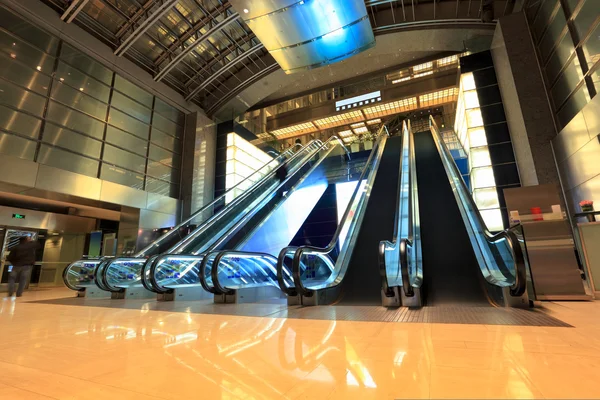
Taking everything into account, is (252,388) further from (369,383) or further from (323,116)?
(323,116)

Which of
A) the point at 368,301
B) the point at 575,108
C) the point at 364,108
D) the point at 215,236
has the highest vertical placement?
the point at 364,108

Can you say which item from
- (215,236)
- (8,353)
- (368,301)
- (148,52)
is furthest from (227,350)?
(148,52)

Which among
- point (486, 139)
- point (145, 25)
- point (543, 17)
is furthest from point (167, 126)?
point (543, 17)

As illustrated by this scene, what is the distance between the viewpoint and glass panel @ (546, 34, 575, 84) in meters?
8.94

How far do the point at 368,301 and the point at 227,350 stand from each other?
363cm

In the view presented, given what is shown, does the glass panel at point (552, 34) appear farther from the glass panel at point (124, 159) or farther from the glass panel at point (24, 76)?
the glass panel at point (24, 76)

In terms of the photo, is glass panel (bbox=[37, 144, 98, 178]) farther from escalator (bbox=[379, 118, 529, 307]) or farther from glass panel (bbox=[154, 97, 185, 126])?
escalator (bbox=[379, 118, 529, 307])

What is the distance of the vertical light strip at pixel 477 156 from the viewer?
454 inches

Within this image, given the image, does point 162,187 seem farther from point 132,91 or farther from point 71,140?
point 132,91

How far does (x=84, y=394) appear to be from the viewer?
66.1 inches

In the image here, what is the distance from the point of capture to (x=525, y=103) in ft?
34.1

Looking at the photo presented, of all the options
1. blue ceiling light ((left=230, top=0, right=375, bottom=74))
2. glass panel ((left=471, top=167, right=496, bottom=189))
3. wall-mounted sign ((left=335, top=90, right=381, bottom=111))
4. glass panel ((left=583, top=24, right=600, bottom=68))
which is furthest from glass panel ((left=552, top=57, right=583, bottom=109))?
wall-mounted sign ((left=335, top=90, right=381, bottom=111))

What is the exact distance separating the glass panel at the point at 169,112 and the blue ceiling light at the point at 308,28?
6.76 meters

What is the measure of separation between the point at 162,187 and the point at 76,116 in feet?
15.3
